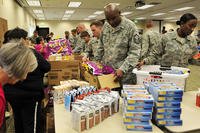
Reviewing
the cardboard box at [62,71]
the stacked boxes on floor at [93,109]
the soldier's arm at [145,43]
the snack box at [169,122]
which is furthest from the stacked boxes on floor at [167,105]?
the soldier's arm at [145,43]

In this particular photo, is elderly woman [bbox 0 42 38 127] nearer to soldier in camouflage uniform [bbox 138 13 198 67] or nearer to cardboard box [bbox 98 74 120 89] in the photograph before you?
cardboard box [bbox 98 74 120 89]

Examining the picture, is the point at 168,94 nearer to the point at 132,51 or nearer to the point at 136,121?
the point at 136,121

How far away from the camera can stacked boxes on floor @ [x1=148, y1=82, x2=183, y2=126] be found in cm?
144

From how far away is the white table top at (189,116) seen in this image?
1437 mm

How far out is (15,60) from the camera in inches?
42.6

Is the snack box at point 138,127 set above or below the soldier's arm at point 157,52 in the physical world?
below

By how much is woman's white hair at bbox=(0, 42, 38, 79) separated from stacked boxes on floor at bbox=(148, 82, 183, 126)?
34.6 inches

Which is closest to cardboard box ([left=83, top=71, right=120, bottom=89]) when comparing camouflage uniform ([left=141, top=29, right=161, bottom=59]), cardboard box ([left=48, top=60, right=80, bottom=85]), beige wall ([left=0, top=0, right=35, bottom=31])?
cardboard box ([left=48, top=60, right=80, bottom=85])

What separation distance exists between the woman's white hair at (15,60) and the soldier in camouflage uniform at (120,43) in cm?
118

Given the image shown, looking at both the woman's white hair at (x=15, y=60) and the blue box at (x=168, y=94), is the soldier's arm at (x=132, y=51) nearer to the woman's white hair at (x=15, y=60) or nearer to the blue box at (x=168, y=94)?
the blue box at (x=168, y=94)

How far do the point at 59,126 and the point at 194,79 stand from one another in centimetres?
615

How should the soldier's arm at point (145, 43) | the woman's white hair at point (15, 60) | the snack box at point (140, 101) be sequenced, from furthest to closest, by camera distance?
the soldier's arm at point (145, 43) < the snack box at point (140, 101) < the woman's white hair at point (15, 60)

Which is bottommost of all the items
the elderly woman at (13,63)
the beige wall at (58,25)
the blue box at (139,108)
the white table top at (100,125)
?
the white table top at (100,125)

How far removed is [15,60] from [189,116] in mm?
1327
